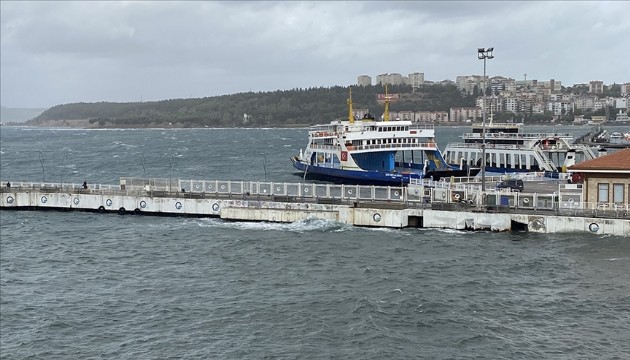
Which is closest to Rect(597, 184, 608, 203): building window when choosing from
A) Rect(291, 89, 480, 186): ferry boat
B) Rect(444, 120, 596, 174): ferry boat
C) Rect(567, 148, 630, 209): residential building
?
Rect(567, 148, 630, 209): residential building

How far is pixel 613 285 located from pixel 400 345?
12.3m

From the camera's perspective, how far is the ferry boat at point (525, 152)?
74.3m

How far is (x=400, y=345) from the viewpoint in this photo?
25.5 m

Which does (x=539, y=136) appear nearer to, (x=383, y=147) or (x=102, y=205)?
(x=383, y=147)

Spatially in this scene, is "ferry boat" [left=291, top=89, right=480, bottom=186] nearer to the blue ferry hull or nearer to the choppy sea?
the blue ferry hull

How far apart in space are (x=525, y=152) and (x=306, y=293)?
162 ft

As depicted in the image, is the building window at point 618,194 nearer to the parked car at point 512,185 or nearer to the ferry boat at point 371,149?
the parked car at point 512,185

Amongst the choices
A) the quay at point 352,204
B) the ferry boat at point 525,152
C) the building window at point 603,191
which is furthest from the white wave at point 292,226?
the ferry boat at point 525,152

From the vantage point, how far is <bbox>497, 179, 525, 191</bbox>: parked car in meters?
51.1

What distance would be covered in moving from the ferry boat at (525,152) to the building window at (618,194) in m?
27.1

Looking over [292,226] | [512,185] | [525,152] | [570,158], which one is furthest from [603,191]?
[525,152]

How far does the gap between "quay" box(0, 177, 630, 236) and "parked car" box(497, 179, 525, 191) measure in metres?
1.95

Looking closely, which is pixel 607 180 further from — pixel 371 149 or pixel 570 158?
pixel 371 149

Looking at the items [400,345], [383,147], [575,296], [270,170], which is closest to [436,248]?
[575,296]
